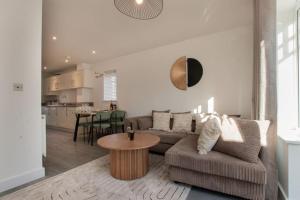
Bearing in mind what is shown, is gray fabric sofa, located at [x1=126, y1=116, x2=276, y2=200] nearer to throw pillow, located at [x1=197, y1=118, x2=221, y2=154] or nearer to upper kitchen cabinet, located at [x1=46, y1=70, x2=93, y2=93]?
throw pillow, located at [x1=197, y1=118, x2=221, y2=154]

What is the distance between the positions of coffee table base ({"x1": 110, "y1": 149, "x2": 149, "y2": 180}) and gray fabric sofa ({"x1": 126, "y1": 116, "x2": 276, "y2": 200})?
0.46 meters

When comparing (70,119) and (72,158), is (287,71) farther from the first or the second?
(70,119)

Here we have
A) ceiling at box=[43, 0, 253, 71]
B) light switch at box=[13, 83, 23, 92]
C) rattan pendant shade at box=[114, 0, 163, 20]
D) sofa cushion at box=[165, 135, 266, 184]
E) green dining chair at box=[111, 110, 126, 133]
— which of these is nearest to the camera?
sofa cushion at box=[165, 135, 266, 184]

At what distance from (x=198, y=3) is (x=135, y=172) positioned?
106 inches

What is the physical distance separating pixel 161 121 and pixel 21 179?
256cm

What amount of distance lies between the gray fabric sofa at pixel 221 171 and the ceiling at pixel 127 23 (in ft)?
7.12

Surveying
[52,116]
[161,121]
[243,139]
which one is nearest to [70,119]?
[52,116]

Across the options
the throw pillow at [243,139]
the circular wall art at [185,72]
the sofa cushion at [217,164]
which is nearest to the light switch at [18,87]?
the sofa cushion at [217,164]

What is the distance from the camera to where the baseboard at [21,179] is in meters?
2.04

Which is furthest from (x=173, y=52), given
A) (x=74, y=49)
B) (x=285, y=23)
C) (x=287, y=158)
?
Answer: (x=287, y=158)

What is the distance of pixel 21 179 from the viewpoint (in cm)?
218

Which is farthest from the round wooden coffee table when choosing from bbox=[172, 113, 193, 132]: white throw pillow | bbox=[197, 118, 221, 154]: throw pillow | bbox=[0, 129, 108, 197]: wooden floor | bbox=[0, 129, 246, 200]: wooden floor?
bbox=[172, 113, 193, 132]: white throw pillow

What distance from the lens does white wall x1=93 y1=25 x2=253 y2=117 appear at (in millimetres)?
3234

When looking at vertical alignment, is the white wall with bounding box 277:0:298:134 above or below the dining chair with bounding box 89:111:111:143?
above
